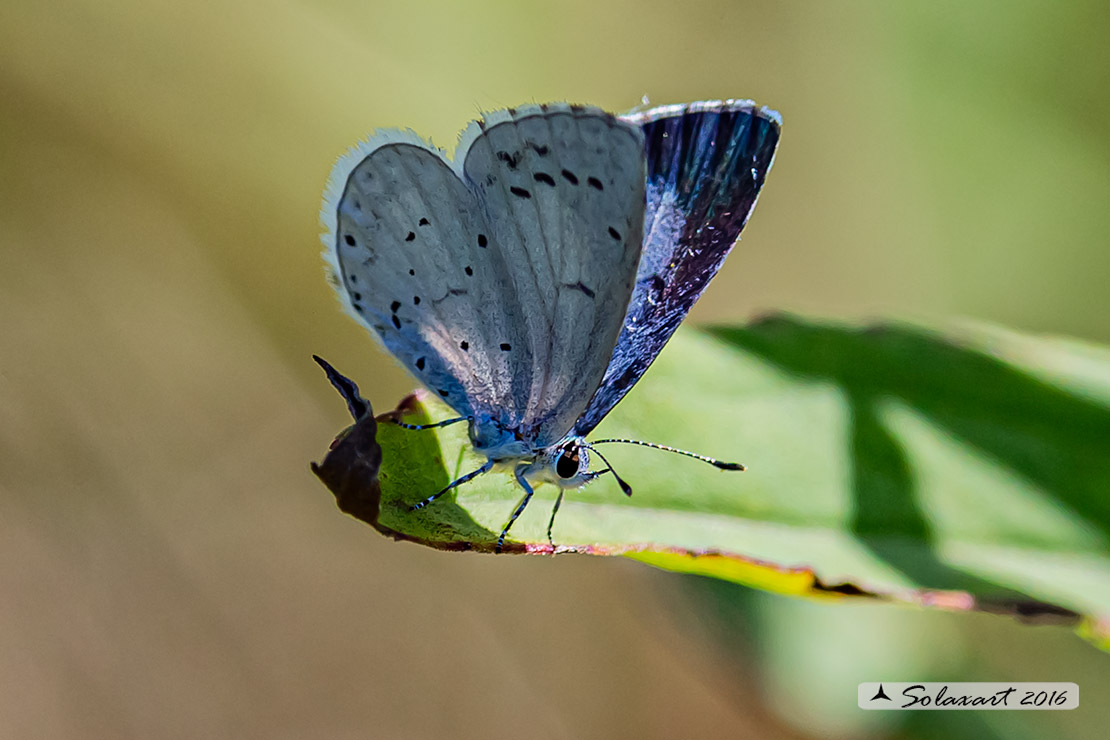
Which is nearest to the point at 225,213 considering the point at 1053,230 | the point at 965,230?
the point at 965,230

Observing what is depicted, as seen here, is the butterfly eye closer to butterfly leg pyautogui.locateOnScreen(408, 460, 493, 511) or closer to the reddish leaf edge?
butterfly leg pyautogui.locateOnScreen(408, 460, 493, 511)

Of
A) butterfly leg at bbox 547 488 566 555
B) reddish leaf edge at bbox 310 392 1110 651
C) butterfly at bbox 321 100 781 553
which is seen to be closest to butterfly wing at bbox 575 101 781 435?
butterfly at bbox 321 100 781 553

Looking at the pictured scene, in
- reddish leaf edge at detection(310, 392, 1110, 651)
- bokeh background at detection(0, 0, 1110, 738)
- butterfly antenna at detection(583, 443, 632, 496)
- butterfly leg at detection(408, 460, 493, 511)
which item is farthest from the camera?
bokeh background at detection(0, 0, 1110, 738)

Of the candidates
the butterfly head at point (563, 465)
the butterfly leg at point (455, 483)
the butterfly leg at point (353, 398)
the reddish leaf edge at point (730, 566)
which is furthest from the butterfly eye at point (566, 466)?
the butterfly leg at point (353, 398)

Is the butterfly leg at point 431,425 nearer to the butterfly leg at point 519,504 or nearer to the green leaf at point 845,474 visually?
the green leaf at point 845,474

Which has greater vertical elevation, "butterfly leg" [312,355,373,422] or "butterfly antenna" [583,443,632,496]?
"butterfly leg" [312,355,373,422]

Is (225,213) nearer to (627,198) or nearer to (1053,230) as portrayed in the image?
(627,198)
